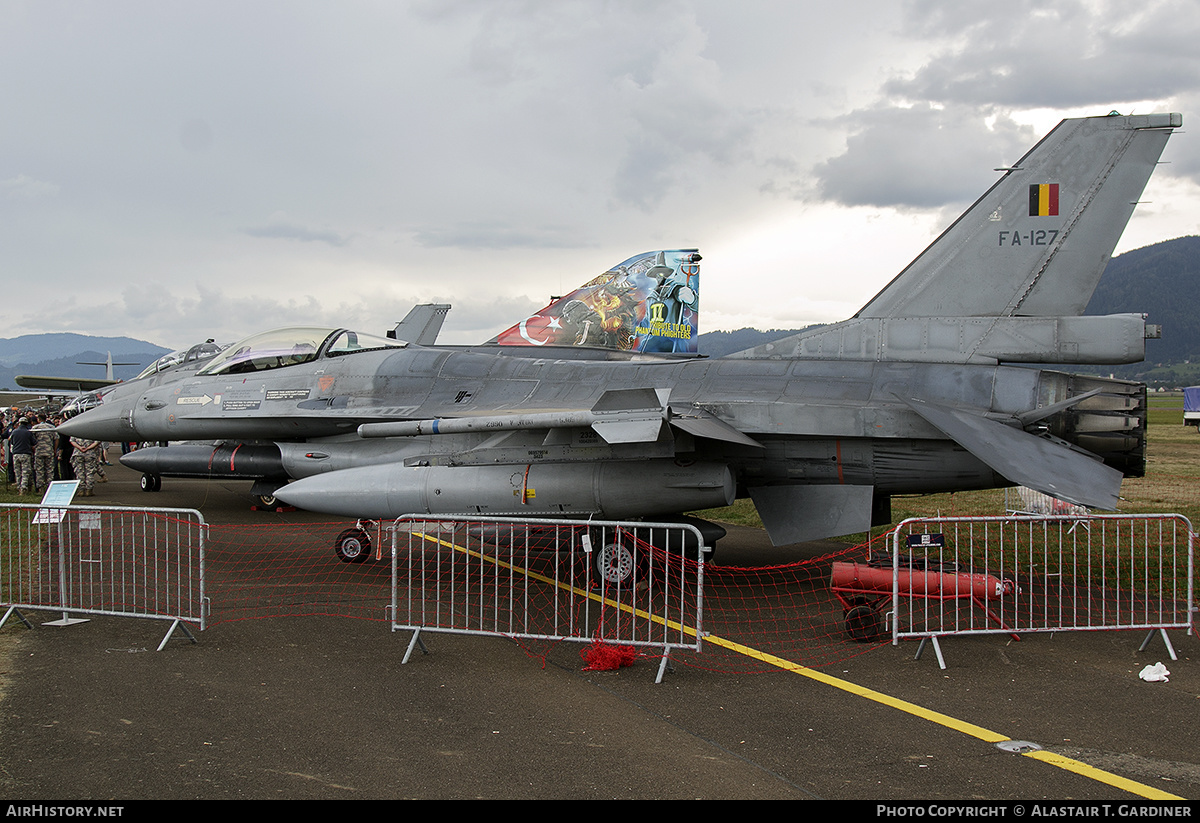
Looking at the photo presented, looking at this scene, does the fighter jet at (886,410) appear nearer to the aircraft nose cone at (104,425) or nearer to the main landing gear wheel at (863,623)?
the main landing gear wheel at (863,623)

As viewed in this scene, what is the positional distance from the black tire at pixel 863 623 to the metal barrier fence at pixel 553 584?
50.7 inches

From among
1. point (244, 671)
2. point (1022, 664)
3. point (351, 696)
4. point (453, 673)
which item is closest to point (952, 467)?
point (1022, 664)

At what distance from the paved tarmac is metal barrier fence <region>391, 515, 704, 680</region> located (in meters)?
0.36

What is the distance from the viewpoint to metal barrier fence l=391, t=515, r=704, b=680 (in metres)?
6.27

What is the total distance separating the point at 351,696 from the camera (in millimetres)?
5379

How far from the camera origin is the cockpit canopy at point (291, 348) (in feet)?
39.1

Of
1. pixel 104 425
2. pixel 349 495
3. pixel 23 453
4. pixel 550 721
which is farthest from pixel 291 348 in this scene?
pixel 550 721

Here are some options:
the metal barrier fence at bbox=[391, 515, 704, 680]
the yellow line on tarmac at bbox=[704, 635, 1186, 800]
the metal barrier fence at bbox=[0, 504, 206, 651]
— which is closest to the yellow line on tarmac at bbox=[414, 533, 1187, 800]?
the yellow line on tarmac at bbox=[704, 635, 1186, 800]

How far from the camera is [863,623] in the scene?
22.1 feet

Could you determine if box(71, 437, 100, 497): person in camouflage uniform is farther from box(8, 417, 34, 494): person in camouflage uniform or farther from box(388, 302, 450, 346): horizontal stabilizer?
box(388, 302, 450, 346): horizontal stabilizer

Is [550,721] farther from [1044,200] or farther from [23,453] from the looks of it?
[23,453]

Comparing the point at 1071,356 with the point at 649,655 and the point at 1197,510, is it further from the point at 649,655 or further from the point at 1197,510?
the point at 1197,510

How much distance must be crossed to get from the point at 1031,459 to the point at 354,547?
7277 mm

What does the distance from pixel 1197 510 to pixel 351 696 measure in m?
14.0
